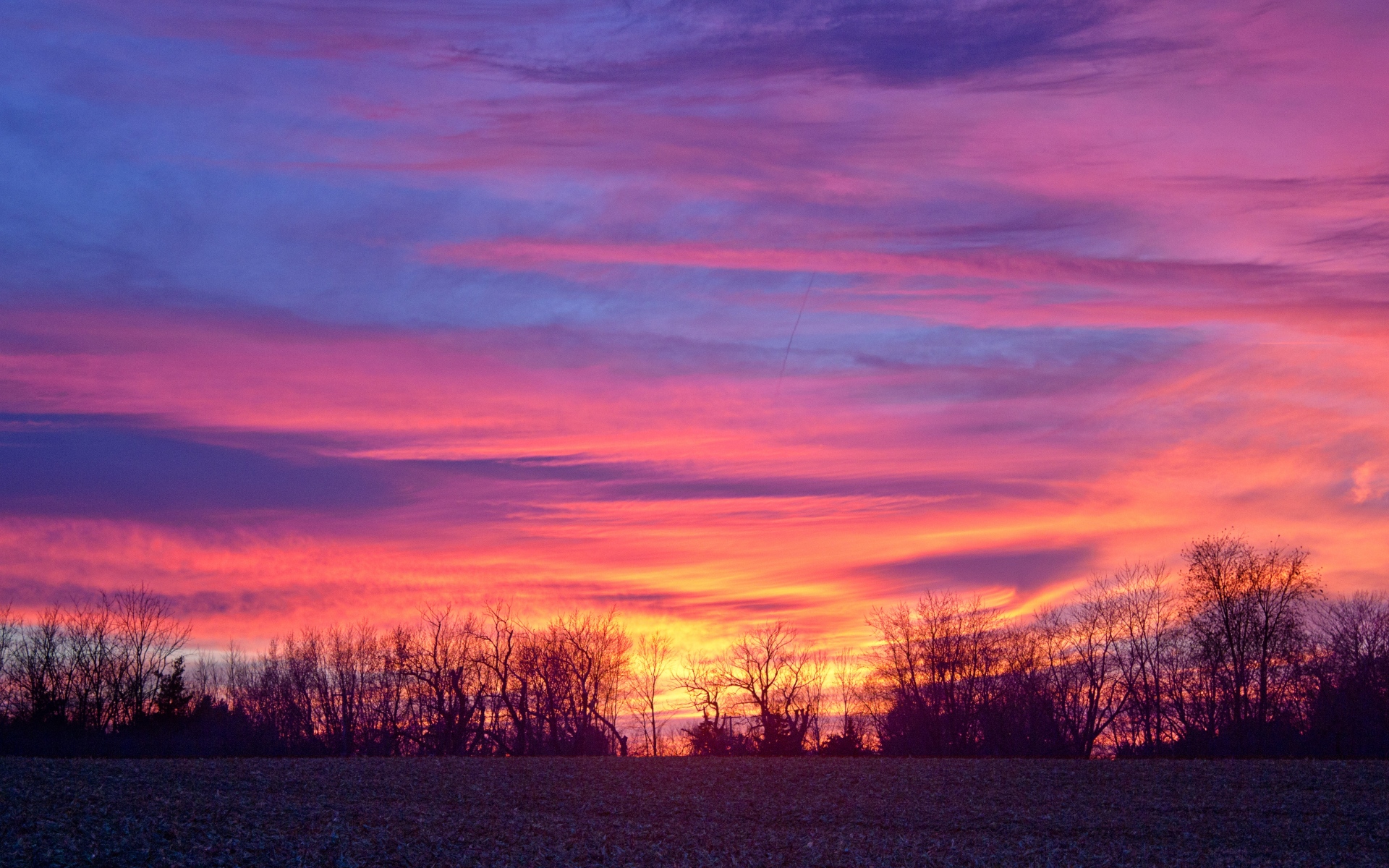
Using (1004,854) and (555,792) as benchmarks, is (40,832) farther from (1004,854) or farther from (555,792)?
(1004,854)

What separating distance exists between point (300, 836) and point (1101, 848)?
641 inches

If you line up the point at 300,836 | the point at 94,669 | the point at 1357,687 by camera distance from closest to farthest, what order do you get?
the point at 300,836
the point at 1357,687
the point at 94,669

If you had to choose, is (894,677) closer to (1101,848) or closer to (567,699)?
(567,699)

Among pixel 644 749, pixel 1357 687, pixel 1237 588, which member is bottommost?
pixel 644 749

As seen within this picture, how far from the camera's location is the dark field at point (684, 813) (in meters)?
17.3

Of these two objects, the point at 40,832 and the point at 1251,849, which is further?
the point at 1251,849

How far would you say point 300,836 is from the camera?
18.0 metres

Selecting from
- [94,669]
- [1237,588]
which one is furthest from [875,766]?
[94,669]

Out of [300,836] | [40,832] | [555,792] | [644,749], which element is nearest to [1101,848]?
[555,792]

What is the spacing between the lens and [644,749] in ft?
189

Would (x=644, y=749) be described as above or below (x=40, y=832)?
below

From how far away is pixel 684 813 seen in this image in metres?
25.1

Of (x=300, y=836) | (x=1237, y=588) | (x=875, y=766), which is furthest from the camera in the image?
(x=1237, y=588)

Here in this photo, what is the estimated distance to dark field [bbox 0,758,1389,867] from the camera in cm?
1734
